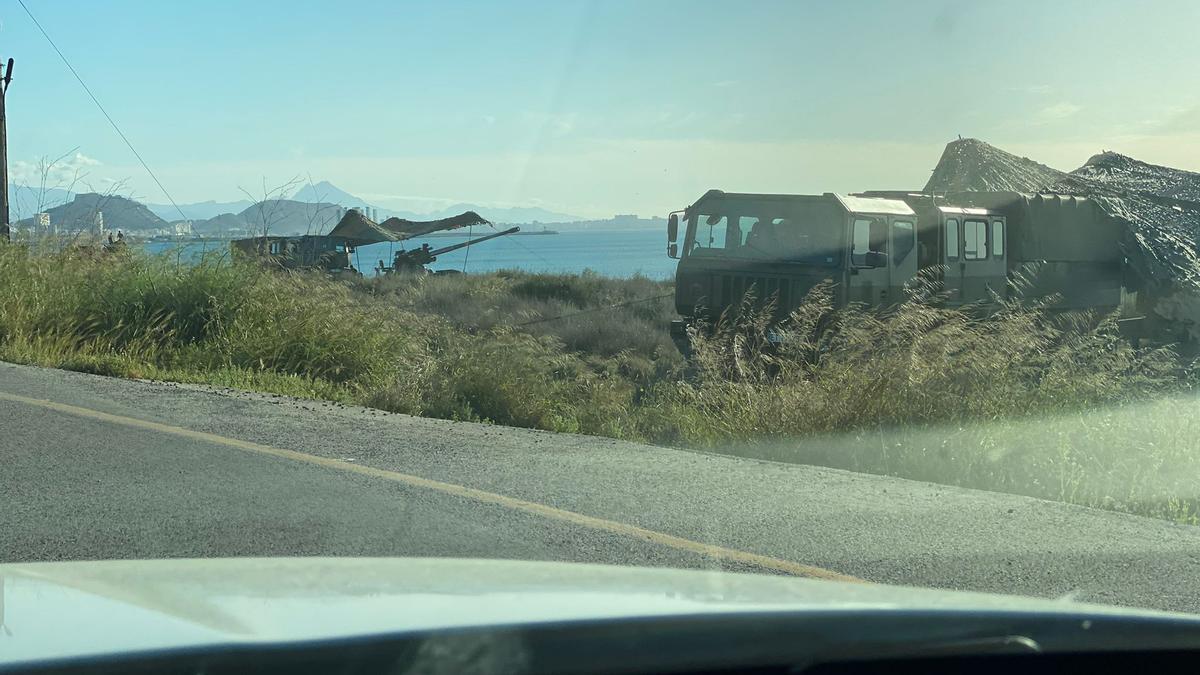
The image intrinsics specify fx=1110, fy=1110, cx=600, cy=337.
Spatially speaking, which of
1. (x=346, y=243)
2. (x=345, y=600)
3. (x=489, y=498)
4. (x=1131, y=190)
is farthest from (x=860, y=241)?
(x=346, y=243)

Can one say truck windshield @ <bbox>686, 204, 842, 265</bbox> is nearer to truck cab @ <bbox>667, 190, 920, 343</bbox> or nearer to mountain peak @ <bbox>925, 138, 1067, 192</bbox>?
truck cab @ <bbox>667, 190, 920, 343</bbox>

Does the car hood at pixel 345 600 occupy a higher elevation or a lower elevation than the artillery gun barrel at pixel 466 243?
lower

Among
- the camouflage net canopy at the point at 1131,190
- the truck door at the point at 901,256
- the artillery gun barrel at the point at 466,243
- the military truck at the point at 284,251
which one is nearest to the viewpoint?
the truck door at the point at 901,256

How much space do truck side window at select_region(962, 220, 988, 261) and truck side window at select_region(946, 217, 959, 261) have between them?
0.15 m

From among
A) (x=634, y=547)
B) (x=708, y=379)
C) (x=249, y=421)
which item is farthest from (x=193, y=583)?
(x=708, y=379)

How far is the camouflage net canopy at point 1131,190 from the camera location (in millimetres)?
16359

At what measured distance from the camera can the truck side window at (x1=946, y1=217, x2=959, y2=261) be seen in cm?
1397

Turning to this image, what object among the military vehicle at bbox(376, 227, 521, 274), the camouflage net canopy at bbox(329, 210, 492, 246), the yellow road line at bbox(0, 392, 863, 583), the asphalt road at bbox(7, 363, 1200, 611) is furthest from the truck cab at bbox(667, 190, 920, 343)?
the military vehicle at bbox(376, 227, 521, 274)

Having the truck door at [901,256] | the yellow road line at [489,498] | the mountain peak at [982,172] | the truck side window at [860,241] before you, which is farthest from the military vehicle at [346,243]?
the mountain peak at [982,172]

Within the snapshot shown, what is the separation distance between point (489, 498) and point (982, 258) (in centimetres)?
1031

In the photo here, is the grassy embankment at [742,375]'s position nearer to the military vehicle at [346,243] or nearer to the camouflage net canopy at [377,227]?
the military vehicle at [346,243]

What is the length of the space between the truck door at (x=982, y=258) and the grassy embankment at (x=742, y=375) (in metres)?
1.30

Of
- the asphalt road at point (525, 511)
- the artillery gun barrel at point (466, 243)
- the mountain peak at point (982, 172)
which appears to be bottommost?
the asphalt road at point (525, 511)

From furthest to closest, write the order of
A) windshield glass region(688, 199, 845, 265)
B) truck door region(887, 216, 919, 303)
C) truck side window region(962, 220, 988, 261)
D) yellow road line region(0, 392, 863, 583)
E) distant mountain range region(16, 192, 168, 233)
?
1. distant mountain range region(16, 192, 168, 233)
2. truck side window region(962, 220, 988, 261)
3. truck door region(887, 216, 919, 303)
4. windshield glass region(688, 199, 845, 265)
5. yellow road line region(0, 392, 863, 583)
